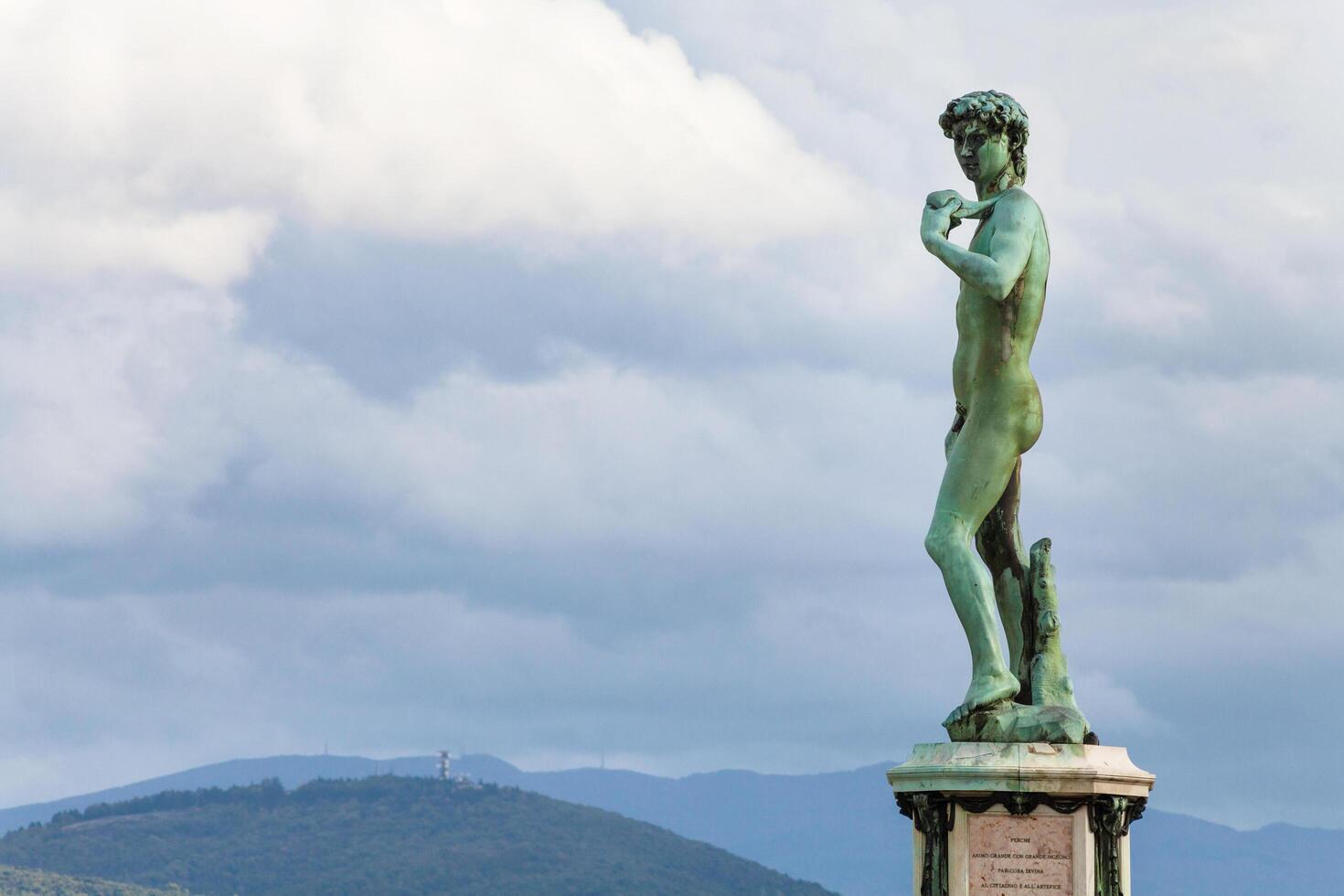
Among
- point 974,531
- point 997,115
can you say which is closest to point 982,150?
point 997,115

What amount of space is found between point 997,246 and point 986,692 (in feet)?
11.2

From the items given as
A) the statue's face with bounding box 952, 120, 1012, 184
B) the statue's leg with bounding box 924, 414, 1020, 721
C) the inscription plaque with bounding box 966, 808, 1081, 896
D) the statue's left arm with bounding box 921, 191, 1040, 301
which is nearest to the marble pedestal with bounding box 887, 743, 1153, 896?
the inscription plaque with bounding box 966, 808, 1081, 896

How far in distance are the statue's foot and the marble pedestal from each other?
0.41 metres

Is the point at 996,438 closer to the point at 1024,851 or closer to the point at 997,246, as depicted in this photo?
the point at 997,246

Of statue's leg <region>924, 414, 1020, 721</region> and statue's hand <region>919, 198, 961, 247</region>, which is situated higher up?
statue's hand <region>919, 198, 961, 247</region>

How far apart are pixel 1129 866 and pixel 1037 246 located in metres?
4.80

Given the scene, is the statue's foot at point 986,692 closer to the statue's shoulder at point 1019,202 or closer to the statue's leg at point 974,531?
the statue's leg at point 974,531

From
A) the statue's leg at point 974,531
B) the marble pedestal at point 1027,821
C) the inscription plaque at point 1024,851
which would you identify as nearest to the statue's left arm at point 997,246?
the statue's leg at point 974,531

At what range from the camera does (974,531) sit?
19375mm

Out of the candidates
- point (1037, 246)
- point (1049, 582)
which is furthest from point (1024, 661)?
point (1037, 246)

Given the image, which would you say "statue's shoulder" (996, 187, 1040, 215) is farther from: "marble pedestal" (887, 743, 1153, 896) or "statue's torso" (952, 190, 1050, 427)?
"marble pedestal" (887, 743, 1153, 896)

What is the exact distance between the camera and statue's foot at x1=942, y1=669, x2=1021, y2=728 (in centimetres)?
1858

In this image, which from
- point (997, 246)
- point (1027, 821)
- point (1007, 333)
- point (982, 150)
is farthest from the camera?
point (982, 150)

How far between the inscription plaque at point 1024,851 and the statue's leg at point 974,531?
0.93 m
